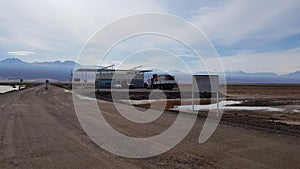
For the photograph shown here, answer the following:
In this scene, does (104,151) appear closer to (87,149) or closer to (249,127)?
(87,149)

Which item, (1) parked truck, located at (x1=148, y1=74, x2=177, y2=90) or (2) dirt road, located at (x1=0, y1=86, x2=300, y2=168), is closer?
(2) dirt road, located at (x1=0, y1=86, x2=300, y2=168)

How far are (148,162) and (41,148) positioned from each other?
9.70 feet

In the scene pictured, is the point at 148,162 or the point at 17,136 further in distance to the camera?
the point at 17,136

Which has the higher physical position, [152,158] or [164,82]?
[164,82]

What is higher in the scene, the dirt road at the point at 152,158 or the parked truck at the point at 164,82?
the parked truck at the point at 164,82

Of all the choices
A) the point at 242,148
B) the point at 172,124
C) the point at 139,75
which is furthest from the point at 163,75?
the point at 242,148

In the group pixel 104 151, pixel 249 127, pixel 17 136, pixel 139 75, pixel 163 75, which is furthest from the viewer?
pixel 139 75

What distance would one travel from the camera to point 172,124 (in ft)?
39.2

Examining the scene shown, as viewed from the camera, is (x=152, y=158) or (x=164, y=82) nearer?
(x=152, y=158)

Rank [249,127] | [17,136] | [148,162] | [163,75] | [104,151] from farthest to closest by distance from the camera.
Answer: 1. [163,75]
2. [249,127]
3. [17,136]
4. [104,151]
5. [148,162]

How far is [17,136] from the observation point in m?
9.14

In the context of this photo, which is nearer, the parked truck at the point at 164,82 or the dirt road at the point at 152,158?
the dirt road at the point at 152,158

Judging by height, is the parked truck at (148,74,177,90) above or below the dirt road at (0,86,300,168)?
above

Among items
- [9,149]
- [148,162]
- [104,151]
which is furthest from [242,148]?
[9,149]
